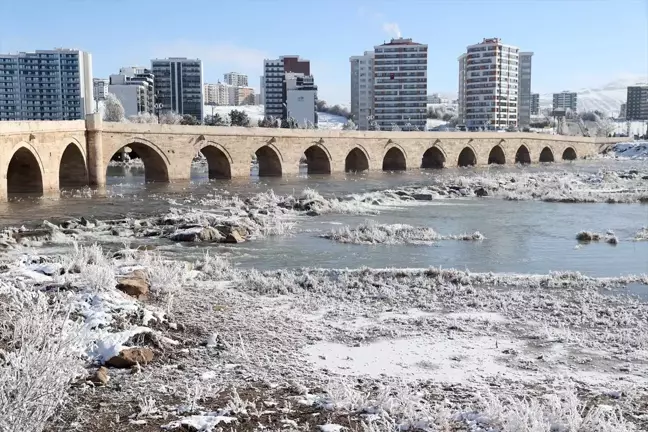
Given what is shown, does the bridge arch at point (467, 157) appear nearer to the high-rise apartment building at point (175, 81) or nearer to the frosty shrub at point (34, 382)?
the frosty shrub at point (34, 382)

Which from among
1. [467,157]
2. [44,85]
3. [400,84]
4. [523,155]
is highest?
[400,84]

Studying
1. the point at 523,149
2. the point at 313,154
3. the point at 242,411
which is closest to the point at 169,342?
the point at 242,411

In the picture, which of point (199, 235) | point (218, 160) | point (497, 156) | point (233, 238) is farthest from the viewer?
point (497, 156)

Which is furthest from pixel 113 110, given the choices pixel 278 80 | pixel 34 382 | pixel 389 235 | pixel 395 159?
pixel 34 382

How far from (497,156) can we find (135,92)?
51.8 m

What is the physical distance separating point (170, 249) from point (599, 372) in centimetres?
865

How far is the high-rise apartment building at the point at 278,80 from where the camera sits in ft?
327

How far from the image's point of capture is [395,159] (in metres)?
40.3

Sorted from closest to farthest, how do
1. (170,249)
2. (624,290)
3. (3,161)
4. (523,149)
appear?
1. (624,290)
2. (170,249)
3. (3,161)
4. (523,149)

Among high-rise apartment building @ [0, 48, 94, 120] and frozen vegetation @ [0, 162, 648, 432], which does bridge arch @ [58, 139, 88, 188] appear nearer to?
frozen vegetation @ [0, 162, 648, 432]

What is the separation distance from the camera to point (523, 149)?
49.1 m

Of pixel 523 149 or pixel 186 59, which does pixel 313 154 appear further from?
pixel 186 59

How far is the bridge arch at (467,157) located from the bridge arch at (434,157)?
1912 mm

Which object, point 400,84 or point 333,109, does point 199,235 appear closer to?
point 400,84
